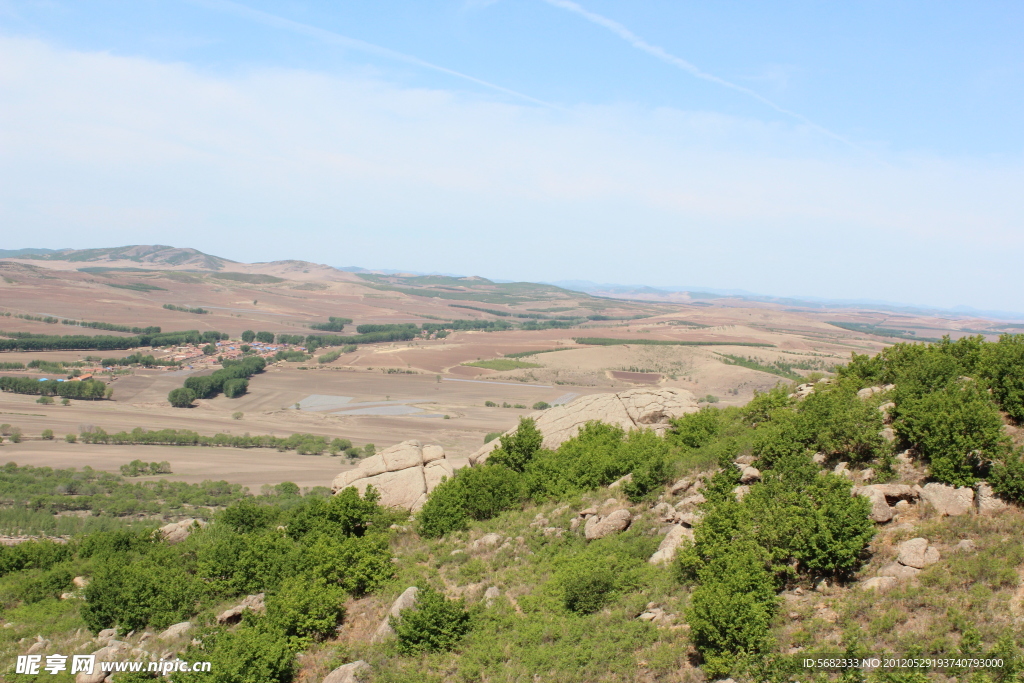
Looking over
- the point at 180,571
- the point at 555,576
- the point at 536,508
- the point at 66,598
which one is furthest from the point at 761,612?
the point at 66,598

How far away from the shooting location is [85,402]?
3620 inches

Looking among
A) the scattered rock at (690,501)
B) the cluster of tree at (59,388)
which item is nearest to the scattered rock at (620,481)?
the scattered rock at (690,501)

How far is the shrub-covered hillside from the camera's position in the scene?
38.3ft

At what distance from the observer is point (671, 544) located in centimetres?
1683

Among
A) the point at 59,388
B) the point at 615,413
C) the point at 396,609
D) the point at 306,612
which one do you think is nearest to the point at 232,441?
the point at 59,388

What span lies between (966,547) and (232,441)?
72.8 metres

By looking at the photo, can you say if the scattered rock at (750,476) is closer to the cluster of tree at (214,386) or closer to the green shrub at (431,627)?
the green shrub at (431,627)

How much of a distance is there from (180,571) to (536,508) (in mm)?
13035

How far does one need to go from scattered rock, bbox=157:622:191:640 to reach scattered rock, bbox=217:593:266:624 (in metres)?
0.88

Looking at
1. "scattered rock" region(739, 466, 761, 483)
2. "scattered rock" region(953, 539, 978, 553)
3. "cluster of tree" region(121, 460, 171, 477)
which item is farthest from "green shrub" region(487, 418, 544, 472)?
"cluster of tree" region(121, 460, 171, 477)

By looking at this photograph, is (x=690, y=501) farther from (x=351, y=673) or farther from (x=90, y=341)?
(x=90, y=341)

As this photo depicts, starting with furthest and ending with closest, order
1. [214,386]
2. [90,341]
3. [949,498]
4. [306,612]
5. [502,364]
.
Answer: [90,341] → [502,364] → [214,386] → [306,612] → [949,498]

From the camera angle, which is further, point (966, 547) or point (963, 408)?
point (963, 408)

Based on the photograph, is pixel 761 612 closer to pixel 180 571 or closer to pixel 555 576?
pixel 555 576
